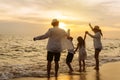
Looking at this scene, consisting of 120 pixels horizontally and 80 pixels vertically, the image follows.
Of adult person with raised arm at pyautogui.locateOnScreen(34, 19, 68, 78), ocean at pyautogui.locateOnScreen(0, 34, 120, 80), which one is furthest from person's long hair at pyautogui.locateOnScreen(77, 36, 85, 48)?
adult person with raised arm at pyautogui.locateOnScreen(34, 19, 68, 78)

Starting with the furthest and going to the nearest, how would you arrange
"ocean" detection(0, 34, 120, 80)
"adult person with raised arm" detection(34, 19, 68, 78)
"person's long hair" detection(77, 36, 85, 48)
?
"person's long hair" detection(77, 36, 85, 48) → "ocean" detection(0, 34, 120, 80) → "adult person with raised arm" detection(34, 19, 68, 78)

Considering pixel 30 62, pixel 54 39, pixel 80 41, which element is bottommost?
pixel 30 62

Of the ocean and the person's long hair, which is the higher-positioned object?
the person's long hair

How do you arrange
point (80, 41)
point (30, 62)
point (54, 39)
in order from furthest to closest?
point (30, 62), point (80, 41), point (54, 39)

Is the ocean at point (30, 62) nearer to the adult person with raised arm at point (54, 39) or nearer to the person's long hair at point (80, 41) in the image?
the person's long hair at point (80, 41)

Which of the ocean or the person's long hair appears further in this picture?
the person's long hair

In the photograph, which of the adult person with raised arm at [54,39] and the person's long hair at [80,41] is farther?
the person's long hair at [80,41]

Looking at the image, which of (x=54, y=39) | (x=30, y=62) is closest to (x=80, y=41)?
(x=54, y=39)

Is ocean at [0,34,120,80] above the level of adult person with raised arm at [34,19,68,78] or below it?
below

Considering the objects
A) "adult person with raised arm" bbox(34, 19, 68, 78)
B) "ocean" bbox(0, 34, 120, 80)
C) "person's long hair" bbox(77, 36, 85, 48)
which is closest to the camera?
"adult person with raised arm" bbox(34, 19, 68, 78)

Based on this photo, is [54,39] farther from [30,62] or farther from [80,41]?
[30,62]

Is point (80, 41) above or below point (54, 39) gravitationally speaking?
below

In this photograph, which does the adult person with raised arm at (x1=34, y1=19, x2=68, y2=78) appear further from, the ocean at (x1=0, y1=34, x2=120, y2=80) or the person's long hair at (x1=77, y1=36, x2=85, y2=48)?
the person's long hair at (x1=77, y1=36, x2=85, y2=48)

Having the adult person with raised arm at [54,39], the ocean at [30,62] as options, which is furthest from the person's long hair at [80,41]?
the adult person with raised arm at [54,39]
